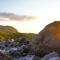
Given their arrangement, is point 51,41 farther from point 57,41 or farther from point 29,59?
point 29,59

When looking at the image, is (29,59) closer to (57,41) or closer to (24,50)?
(57,41)

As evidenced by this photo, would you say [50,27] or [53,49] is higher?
[50,27]

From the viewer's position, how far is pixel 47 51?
2022cm

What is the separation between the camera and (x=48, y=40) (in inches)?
802

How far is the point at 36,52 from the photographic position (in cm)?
2112

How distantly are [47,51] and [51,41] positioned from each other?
0.82 meters

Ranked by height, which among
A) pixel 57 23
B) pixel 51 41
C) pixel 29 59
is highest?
pixel 57 23

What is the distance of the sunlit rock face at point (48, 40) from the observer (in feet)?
65.2

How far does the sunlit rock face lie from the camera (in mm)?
19875

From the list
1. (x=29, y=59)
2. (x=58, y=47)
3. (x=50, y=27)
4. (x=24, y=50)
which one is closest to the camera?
(x=29, y=59)

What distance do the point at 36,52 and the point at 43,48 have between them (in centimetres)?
82

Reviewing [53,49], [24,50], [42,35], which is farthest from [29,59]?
[24,50]

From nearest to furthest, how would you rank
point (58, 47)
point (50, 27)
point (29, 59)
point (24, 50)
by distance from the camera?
1. point (29, 59)
2. point (58, 47)
3. point (50, 27)
4. point (24, 50)

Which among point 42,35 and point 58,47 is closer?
point 58,47
